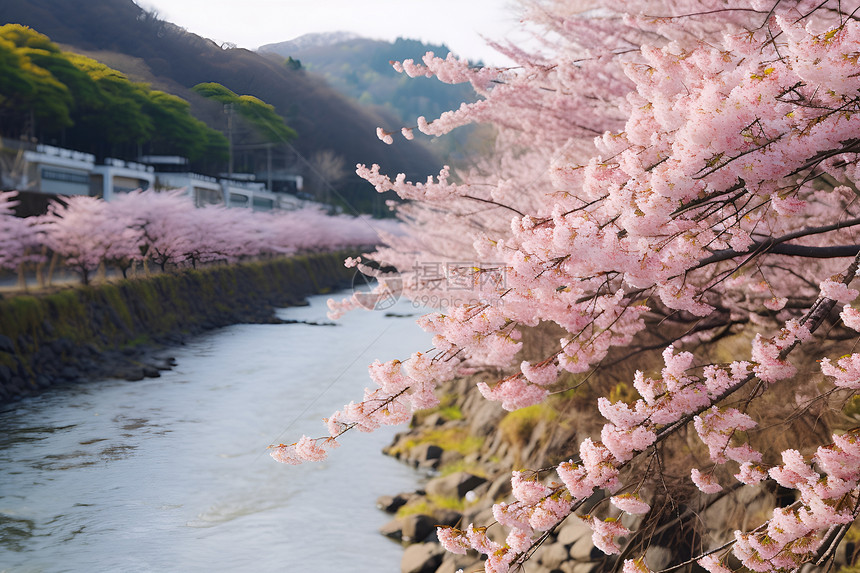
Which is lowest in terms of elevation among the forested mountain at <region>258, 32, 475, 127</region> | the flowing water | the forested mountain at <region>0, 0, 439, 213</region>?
the flowing water

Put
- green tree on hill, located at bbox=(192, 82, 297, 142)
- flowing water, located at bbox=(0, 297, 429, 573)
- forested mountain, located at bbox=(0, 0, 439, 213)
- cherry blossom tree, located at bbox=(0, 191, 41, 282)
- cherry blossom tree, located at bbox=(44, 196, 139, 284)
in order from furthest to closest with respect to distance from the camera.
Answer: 1. cherry blossom tree, located at bbox=(44, 196, 139, 284)
2. cherry blossom tree, located at bbox=(0, 191, 41, 282)
3. flowing water, located at bbox=(0, 297, 429, 573)
4. forested mountain, located at bbox=(0, 0, 439, 213)
5. green tree on hill, located at bbox=(192, 82, 297, 142)

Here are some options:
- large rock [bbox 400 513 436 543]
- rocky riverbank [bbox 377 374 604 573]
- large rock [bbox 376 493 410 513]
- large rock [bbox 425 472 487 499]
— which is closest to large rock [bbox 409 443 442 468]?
rocky riverbank [bbox 377 374 604 573]

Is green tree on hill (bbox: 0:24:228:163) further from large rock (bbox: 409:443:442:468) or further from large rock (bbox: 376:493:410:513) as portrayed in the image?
large rock (bbox: 409:443:442:468)

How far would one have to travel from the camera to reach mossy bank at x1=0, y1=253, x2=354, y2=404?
13.9 meters

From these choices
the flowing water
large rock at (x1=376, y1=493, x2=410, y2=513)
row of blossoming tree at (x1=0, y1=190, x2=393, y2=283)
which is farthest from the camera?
row of blossoming tree at (x1=0, y1=190, x2=393, y2=283)

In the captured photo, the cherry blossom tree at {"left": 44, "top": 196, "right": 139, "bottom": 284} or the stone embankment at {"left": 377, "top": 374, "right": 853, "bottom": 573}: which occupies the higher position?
the cherry blossom tree at {"left": 44, "top": 196, "right": 139, "bottom": 284}

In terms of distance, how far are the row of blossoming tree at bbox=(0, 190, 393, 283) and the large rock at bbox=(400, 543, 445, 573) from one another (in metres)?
6.11

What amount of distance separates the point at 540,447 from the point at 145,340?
13848mm

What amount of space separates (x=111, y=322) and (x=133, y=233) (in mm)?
3251

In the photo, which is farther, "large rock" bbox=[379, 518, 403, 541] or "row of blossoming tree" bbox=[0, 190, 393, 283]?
"row of blossoming tree" bbox=[0, 190, 393, 283]

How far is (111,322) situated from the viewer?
1769 centimetres

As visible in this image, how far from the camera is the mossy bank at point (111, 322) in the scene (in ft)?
45.5
